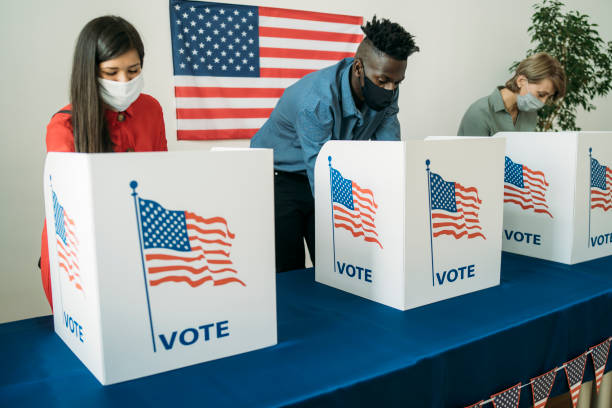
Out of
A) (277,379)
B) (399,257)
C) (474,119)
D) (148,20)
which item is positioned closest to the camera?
(277,379)

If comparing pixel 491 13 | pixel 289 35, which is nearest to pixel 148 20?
pixel 289 35

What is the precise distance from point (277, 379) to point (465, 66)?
377 centimetres

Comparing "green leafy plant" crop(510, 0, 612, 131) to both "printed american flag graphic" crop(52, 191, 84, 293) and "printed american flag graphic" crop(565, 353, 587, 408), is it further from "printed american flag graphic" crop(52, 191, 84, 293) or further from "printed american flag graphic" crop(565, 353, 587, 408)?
"printed american flag graphic" crop(52, 191, 84, 293)

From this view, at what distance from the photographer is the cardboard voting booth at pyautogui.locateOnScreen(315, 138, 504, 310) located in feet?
3.36

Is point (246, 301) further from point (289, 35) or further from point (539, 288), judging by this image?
point (289, 35)

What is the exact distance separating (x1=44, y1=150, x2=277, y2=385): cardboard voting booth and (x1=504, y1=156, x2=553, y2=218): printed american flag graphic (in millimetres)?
855

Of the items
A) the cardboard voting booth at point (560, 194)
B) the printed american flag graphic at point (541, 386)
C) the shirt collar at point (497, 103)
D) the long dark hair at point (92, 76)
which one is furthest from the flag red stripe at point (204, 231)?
the shirt collar at point (497, 103)

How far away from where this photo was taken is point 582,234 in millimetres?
1370

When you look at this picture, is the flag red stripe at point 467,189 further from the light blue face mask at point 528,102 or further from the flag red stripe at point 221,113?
the flag red stripe at point 221,113

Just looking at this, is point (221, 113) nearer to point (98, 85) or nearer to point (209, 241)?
point (98, 85)

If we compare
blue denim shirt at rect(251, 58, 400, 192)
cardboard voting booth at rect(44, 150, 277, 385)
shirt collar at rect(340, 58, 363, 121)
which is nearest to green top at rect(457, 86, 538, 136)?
blue denim shirt at rect(251, 58, 400, 192)

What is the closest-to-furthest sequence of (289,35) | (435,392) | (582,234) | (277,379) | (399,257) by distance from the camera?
(277,379)
(435,392)
(399,257)
(582,234)
(289,35)

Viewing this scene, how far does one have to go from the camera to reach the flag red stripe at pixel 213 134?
9.53ft

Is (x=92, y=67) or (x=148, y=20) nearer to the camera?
(x=92, y=67)
